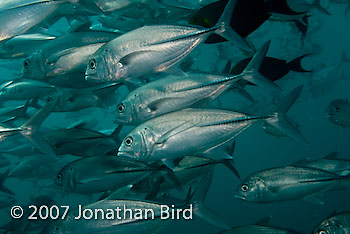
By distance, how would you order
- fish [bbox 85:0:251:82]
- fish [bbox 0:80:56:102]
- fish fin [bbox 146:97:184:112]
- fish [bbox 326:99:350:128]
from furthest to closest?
fish [bbox 326:99:350:128]
fish [bbox 0:80:56:102]
fish fin [bbox 146:97:184:112]
fish [bbox 85:0:251:82]

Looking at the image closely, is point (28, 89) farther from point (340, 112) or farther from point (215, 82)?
point (340, 112)

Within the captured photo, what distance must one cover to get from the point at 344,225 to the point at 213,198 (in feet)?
83.3

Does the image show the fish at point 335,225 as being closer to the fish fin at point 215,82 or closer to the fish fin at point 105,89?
the fish fin at point 215,82

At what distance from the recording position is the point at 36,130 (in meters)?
2.67

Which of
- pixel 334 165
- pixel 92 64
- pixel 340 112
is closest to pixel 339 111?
pixel 340 112

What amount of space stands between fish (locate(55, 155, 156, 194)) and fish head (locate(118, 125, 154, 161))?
33cm

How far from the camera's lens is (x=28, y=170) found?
507cm

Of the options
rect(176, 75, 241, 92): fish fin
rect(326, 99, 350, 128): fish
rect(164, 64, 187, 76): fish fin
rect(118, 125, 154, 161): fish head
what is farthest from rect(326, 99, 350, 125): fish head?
rect(118, 125, 154, 161): fish head

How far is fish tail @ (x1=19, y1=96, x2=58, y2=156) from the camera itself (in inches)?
102

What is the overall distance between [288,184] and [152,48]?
1.98m

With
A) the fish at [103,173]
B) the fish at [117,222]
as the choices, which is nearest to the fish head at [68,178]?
the fish at [103,173]

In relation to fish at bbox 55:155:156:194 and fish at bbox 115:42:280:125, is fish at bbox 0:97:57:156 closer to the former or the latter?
fish at bbox 55:155:156:194

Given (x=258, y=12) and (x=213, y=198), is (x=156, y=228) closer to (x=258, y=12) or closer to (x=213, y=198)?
(x=258, y=12)

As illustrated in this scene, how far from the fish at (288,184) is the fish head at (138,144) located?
52.7 inches
